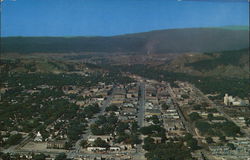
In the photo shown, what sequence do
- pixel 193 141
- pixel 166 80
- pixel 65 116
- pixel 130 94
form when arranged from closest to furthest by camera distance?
pixel 193 141 → pixel 65 116 → pixel 130 94 → pixel 166 80

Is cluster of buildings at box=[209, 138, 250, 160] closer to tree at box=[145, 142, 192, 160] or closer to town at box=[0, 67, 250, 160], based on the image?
town at box=[0, 67, 250, 160]

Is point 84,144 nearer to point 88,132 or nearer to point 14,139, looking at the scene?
point 88,132

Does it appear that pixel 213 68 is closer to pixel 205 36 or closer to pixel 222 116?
pixel 222 116

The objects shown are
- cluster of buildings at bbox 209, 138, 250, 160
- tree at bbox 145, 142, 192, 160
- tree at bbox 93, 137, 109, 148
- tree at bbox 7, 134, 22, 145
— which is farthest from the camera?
tree at bbox 7, 134, 22, 145

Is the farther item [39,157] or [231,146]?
[231,146]

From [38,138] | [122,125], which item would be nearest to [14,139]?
[38,138]

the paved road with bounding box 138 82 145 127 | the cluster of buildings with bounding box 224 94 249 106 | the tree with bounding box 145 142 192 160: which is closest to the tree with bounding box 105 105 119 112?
the paved road with bounding box 138 82 145 127

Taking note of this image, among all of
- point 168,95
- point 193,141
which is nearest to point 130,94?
point 168,95

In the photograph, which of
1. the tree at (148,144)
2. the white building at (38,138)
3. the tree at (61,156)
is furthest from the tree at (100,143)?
the white building at (38,138)

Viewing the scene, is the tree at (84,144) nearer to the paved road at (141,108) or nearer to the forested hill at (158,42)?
the paved road at (141,108)
